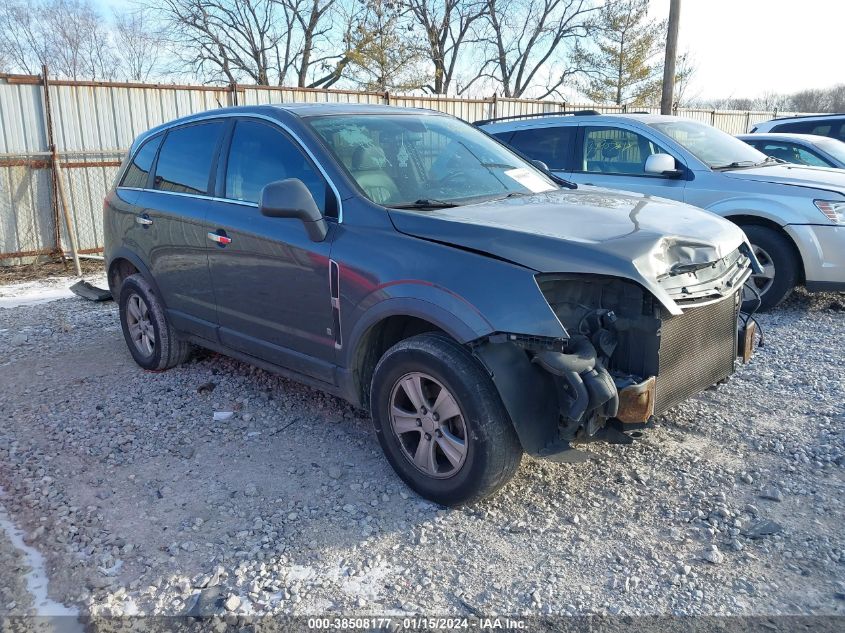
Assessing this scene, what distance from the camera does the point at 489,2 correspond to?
33750mm

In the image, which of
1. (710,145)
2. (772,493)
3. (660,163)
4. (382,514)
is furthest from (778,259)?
(382,514)

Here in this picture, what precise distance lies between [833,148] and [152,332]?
9421 millimetres

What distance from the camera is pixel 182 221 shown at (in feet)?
15.6

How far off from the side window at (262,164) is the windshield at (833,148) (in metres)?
8.64

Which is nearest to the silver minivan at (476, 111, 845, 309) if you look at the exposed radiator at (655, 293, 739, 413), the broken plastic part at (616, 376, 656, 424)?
the exposed radiator at (655, 293, 739, 413)

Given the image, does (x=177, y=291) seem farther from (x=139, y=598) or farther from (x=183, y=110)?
(x=183, y=110)

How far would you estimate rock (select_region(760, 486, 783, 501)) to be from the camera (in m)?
3.42

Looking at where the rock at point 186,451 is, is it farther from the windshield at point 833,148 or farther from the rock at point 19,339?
the windshield at point 833,148

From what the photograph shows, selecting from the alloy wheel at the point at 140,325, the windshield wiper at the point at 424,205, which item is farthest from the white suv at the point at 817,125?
the alloy wheel at the point at 140,325

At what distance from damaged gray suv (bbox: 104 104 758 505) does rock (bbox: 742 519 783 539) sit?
2.11ft

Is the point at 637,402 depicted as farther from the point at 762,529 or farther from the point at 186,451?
the point at 186,451

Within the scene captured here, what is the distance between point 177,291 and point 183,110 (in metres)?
6.93

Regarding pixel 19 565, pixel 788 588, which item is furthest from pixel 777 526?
pixel 19 565

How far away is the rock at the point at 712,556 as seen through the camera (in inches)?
116
